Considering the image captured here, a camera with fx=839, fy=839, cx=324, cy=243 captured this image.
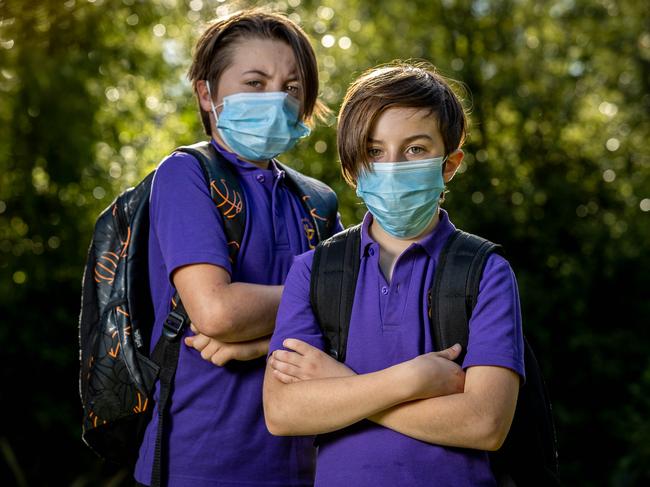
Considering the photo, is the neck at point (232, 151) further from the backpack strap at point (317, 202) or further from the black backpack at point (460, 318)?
the black backpack at point (460, 318)

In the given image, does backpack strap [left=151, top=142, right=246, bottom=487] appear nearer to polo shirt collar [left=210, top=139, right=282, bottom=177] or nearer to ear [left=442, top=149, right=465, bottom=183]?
polo shirt collar [left=210, top=139, right=282, bottom=177]

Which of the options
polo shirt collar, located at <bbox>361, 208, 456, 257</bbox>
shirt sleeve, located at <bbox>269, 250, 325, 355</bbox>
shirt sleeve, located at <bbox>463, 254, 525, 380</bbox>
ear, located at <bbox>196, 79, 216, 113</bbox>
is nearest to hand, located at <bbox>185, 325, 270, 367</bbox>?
shirt sleeve, located at <bbox>269, 250, 325, 355</bbox>

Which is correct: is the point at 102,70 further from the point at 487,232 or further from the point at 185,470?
the point at 185,470

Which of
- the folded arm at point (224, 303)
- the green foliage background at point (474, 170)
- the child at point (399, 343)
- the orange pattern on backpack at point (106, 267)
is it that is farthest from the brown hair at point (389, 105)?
the green foliage background at point (474, 170)

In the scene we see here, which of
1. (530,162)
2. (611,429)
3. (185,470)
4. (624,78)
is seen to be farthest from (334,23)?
(185,470)

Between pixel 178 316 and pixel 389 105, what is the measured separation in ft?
2.81

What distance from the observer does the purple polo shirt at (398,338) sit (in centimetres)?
201

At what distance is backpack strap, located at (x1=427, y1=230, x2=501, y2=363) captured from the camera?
2.07m

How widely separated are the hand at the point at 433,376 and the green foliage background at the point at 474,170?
363cm

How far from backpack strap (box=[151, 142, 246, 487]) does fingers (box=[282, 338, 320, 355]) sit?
40cm

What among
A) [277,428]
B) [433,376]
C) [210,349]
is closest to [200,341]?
[210,349]

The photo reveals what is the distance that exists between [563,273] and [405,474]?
4.68m

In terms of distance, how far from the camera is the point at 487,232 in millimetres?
6457

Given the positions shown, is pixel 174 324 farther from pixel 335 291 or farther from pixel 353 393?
pixel 353 393
